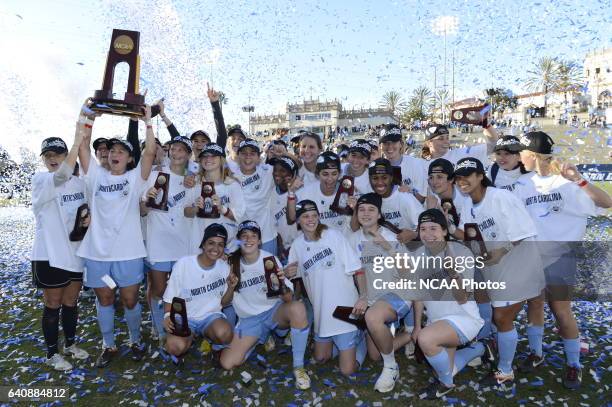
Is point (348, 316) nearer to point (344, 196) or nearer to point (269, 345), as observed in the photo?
point (269, 345)

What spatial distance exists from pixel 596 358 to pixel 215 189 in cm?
526

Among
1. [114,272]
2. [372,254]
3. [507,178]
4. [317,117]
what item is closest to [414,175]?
[507,178]

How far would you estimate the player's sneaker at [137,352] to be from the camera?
5145 millimetres

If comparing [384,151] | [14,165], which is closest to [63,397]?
[384,151]

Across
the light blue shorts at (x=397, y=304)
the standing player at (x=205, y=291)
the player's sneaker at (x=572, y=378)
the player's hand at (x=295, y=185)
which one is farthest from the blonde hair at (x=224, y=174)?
the player's sneaker at (x=572, y=378)

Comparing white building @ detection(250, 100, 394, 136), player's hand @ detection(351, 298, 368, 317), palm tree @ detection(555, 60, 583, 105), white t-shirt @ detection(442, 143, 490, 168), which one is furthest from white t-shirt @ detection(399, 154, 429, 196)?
white building @ detection(250, 100, 394, 136)

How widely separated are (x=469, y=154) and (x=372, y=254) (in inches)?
116

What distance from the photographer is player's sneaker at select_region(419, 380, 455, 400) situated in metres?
4.17

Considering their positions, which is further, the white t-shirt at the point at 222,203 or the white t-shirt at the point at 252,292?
the white t-shirt at the point at 222,203

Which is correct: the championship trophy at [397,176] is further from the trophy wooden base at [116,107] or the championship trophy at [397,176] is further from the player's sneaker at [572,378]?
the trophy wooden base at [116,107]

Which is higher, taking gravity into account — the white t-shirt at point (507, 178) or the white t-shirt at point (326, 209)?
the white t-shirt at point (507, 178)

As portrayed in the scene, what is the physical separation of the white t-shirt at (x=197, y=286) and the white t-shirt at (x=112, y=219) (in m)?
0.62

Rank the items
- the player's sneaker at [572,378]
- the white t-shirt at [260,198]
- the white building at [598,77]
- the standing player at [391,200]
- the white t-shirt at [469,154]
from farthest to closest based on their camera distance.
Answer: the white building at [598,77], the white t-shirt at [469,154], the white t-shirt at [260,198], the standing player at [391,200], the player's sneaker at [572,378]

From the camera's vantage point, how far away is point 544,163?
4.61 m
